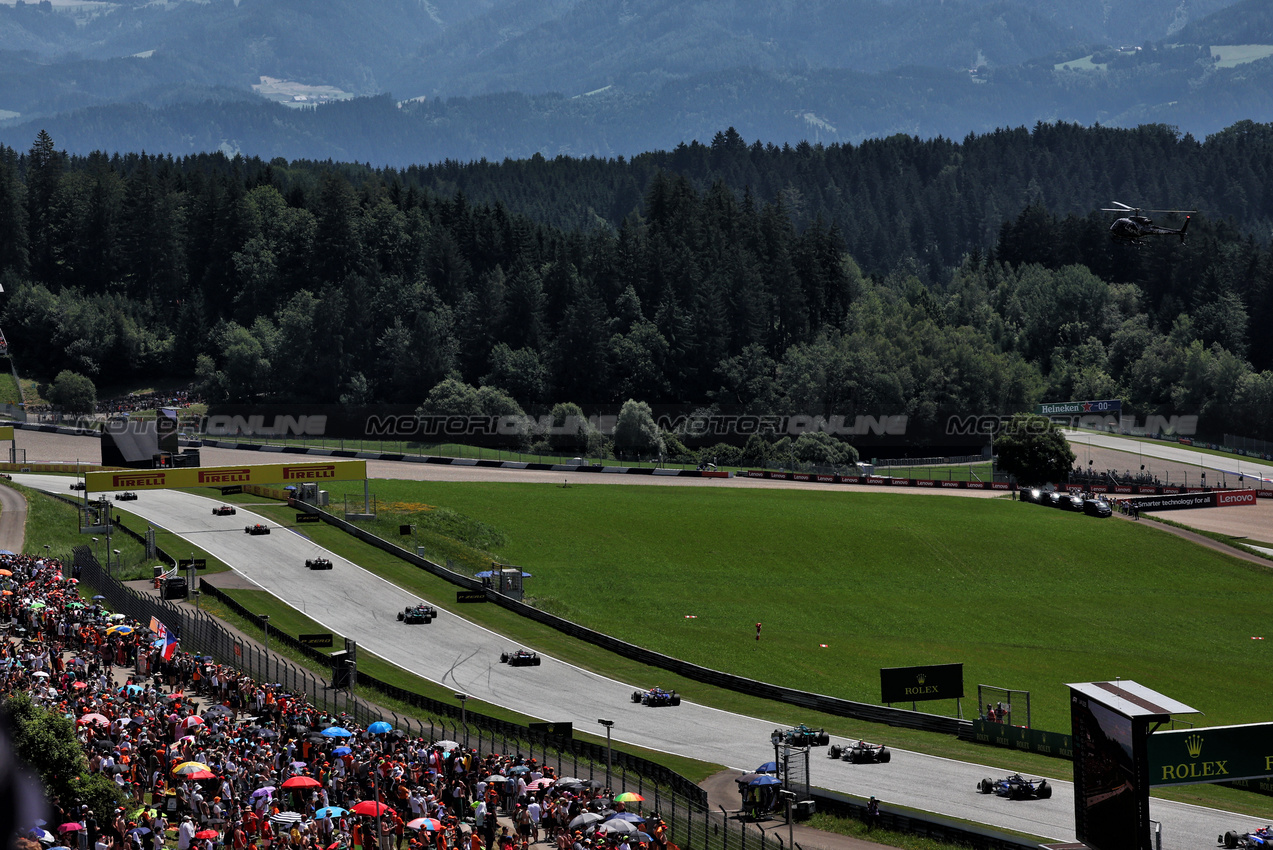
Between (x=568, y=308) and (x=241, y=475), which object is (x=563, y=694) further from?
(x=568, y=308)

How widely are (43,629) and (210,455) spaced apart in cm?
6673

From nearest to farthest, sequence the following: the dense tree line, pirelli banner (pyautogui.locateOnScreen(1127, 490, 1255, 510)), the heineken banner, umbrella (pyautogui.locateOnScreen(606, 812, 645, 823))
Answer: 1. umbrella (pyautogui.locateOnScreen(606, 812, 645, 823))
2. pirelli banner (pyautogui.locateOnScreen(1127, 490, 1255, 510))
3. the dense tree line
4. the heineken banner

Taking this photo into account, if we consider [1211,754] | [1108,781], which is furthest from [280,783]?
[1211,754]

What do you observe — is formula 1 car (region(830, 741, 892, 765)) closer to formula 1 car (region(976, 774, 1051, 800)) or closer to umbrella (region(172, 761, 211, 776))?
formula 1 car (region(976, 774, 1051, 800))

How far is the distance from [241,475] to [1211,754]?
6370 cm

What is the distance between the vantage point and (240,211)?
176000 millimetres

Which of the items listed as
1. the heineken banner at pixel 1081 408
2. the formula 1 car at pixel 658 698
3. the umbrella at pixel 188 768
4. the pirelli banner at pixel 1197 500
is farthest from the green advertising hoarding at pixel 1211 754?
the heineken banner at pixel 1081 408

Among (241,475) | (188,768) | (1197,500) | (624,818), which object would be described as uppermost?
(241,475)

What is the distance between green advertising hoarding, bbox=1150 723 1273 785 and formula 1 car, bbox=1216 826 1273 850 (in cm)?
203

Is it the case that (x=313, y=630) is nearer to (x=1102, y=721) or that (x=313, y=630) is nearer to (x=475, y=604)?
(x=475, y=604)

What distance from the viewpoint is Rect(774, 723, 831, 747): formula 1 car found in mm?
37000
